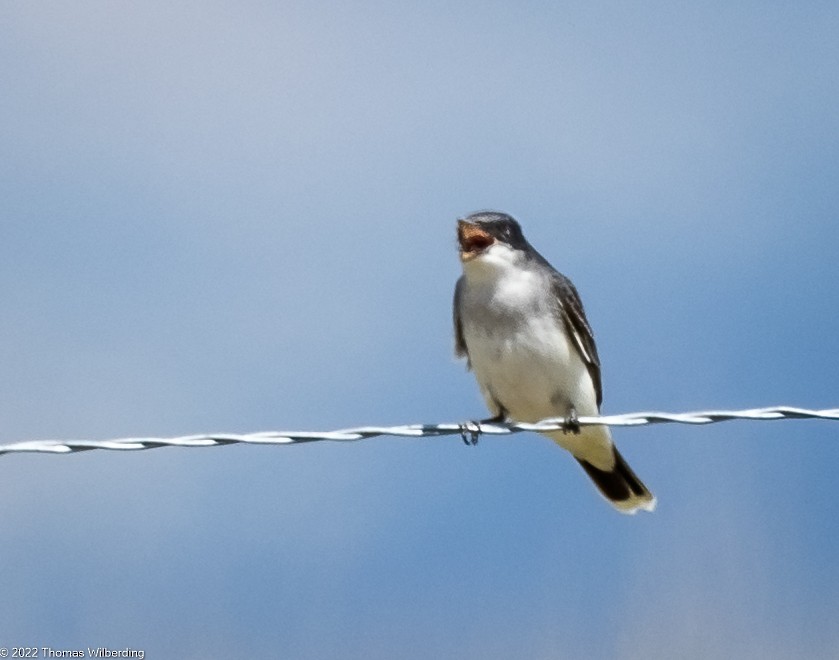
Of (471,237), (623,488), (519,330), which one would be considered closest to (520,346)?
(519,330)

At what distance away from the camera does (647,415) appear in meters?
6.39

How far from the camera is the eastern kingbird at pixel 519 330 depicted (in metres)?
9.14

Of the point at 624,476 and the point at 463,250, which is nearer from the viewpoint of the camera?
the point at 463,250

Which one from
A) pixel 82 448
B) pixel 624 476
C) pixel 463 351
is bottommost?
pixel 82 448

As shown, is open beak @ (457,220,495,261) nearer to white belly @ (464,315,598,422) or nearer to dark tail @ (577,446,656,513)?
white belly @ (464,315,598,422)

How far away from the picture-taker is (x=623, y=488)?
10.3 metres

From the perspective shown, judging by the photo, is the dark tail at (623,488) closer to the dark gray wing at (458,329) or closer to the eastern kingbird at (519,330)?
the eastern kingbird at (519,330)

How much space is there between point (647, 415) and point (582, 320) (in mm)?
3113

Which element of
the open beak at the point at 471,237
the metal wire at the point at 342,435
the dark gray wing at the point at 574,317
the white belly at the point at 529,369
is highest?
the open beak at the point at 471,237

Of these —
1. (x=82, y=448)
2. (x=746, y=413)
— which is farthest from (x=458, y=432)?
(x=82, y=448)

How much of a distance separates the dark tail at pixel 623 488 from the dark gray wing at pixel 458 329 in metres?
1.35

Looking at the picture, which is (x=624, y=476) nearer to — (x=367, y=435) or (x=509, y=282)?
(x=509, y=282)

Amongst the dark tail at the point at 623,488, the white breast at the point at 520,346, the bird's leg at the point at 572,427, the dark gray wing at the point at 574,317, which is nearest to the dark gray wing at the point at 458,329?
the white breast at the point at 520,346

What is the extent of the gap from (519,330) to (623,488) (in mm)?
1851
